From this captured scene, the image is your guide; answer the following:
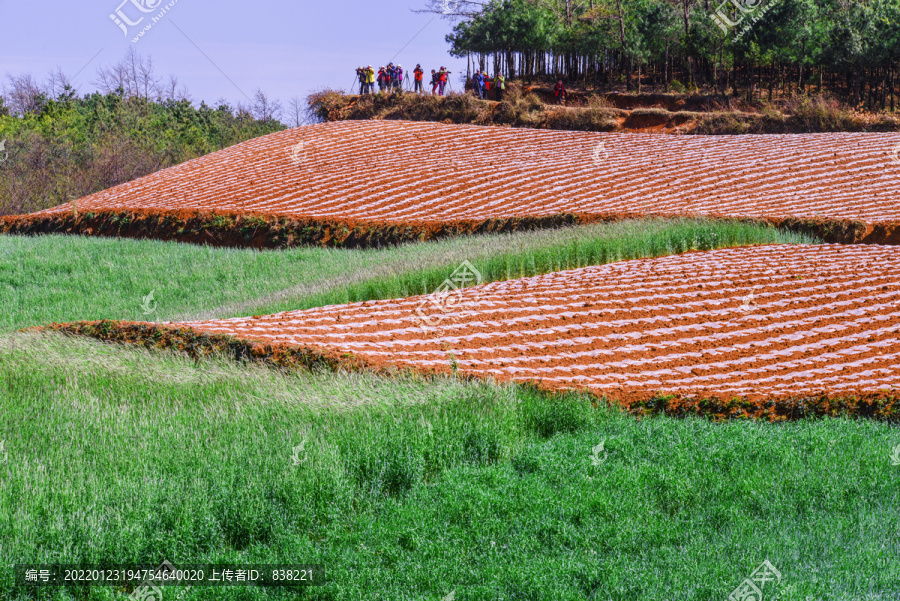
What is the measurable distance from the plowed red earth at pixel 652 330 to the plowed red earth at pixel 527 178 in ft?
13.6

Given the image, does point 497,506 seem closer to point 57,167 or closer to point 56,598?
point 56,598

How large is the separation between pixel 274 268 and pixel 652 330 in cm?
648

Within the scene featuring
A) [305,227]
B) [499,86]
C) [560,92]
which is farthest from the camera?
[560,92]

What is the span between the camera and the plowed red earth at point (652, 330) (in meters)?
6.47

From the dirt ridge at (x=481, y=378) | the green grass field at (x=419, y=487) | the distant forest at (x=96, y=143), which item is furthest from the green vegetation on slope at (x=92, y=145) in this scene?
the green grass field at (x=419, y=487)

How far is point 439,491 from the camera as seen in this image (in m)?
4.47

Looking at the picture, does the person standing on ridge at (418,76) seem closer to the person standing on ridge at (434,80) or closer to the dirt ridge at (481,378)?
the person standing on ridge at (434,80)

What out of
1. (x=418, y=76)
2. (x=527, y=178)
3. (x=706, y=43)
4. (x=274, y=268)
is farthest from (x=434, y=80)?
(x=274, y=268)

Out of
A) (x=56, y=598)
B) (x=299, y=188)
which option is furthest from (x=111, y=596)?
(x=299, y=188)

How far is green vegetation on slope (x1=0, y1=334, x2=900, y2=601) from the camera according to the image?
3637 mm

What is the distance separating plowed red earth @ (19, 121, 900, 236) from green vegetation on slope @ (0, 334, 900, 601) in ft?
27.7

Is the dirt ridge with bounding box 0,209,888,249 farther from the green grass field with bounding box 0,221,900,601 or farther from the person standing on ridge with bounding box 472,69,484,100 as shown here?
the person standing on ridge with bounding box 472,69,484,100

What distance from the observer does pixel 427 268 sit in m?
10.0

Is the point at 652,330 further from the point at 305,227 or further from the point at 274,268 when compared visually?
the point at 305,227
